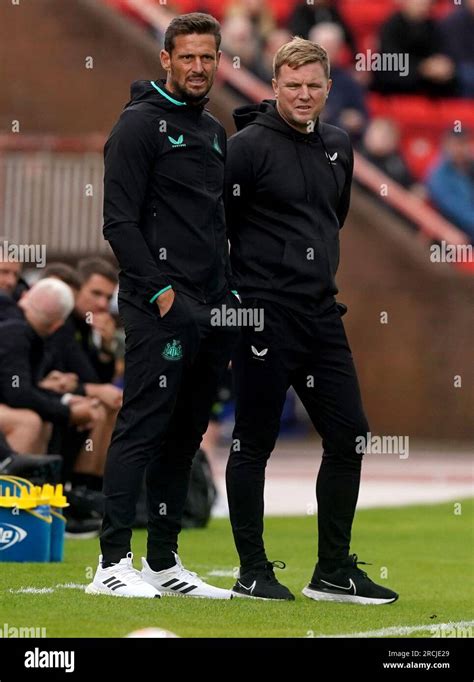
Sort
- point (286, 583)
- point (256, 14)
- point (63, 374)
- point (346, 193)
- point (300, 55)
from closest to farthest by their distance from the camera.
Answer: point (300, 55), point (346, 193), point (286, 583), point (63, 374), point (256, 14)

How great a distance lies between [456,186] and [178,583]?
460 inches

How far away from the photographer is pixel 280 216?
22.0 feet

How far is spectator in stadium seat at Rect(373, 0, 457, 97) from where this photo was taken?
720 inches

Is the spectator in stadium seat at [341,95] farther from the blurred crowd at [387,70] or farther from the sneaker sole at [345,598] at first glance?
the sneaker sole at [345,598]

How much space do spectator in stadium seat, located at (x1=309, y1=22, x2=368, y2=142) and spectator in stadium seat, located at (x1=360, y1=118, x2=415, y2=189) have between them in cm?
12

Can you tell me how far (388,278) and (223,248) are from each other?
10750 millimetres

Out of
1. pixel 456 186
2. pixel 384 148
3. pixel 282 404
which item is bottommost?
pixel 282 404

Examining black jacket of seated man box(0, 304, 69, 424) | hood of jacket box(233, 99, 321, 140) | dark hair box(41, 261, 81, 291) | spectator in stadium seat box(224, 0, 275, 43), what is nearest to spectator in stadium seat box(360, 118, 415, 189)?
spectator in stadium seat box(224, 0, 275, 43)

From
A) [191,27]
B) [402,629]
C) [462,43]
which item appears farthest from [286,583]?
[462,43]

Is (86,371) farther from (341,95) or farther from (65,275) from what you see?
(341,95)

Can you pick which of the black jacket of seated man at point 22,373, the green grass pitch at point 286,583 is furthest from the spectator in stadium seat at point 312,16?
the black jacket of seated man at point 22,373

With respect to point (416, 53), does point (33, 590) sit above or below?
below

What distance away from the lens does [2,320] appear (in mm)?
10023

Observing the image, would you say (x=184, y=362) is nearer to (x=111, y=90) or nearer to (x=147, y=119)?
(x=147, y=119)
